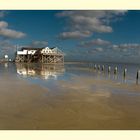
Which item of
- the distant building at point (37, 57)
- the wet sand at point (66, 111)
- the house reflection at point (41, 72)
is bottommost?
the wet sand at point (66, 111)

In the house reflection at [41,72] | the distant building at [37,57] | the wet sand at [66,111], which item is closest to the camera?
the wet sand at [66,111]

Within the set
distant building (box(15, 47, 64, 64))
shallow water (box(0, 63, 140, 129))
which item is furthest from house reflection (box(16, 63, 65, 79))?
distant building (box(15, 47, 64, 64))

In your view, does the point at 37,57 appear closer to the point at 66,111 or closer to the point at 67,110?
the point at 67,110

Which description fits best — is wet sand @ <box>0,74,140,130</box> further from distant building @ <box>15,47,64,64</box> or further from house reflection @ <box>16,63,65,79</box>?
distant building @ <box>15,47,64,64</box>

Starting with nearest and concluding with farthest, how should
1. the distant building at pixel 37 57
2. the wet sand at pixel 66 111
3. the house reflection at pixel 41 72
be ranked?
the wet sand at pixel 66 111
the house reflection at pixel 41 72
the distant building at pixel 37 57

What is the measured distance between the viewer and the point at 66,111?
684 centimetres

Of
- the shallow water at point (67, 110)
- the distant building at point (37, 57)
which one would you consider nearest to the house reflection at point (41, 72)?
the shallow water at point (67, 110)

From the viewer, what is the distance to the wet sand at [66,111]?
580 centimetres

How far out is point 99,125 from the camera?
584 centimetres

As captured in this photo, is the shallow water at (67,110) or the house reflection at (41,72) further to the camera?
the house reflection at (41,72)

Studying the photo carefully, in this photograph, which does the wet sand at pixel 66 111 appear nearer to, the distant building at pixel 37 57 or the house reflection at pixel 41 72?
the house reflection at pixel 41 72
